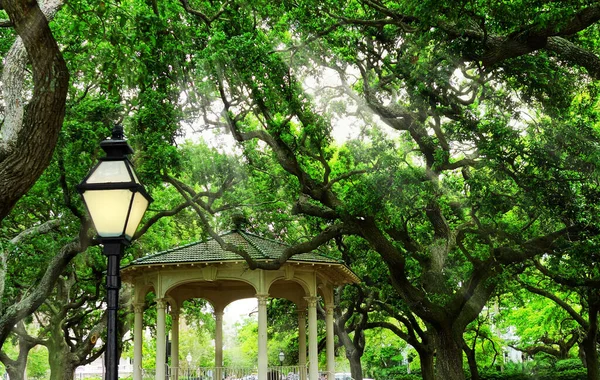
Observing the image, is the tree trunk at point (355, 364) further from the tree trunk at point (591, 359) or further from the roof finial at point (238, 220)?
the roof finial at point (238, 220)

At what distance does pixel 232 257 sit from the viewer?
18625 mm

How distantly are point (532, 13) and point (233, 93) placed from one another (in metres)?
7.98

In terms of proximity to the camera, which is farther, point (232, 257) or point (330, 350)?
point (330, 350)

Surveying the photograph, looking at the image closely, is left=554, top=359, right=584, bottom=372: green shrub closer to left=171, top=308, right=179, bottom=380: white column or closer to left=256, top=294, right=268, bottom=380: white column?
left=171, top=308, right=179, bottom=380: white column

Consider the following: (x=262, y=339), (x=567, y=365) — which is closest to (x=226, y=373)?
(x=262, y=339)

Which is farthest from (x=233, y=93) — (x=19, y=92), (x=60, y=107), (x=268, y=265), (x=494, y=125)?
(x=60, y=107)

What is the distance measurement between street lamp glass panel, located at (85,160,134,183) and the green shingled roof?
12.9 metres

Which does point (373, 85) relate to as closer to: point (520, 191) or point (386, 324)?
point (520, 191)

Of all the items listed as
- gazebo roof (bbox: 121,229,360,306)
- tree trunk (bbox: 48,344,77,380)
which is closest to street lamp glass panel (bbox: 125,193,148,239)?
gazebo roof (bbox: 121,229,360,306)

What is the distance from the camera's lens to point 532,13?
35.1 feet

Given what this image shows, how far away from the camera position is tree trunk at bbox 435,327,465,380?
62.6ft

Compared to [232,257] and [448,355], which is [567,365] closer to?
[448,355]

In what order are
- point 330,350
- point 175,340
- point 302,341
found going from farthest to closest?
point 302,341, point 175,340, point 330,350

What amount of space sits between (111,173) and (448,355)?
625 inches
